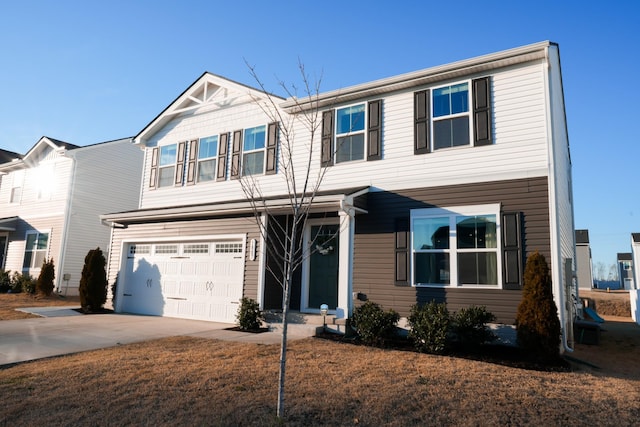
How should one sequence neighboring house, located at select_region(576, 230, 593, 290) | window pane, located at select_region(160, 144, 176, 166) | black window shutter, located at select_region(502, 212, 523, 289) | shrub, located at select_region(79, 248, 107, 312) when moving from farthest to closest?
neighboring house, located at select_region(576, 230, 593, 290) < window pane, located at select_region(160, 144, 176, 166) < shrub, located at select_region(79, 248, 107, 312) < black window shutter, located at select_region(502, 212, 523, 289)

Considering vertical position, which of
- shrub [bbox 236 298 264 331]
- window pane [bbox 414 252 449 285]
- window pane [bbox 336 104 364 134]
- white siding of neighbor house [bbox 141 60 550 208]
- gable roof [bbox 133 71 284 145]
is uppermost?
gable roof [bbox 133 71 284 145]

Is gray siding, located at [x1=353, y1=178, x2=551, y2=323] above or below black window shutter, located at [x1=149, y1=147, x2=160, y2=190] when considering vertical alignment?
below

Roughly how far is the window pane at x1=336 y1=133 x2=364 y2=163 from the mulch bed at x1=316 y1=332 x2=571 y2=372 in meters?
4.61

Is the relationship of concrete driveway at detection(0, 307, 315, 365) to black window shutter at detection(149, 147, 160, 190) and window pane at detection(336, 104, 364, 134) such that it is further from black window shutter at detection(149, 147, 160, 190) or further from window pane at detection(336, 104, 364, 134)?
window pane at detection(336, 104, 364, 134)

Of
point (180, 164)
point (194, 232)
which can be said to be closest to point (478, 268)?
point (194, 232)

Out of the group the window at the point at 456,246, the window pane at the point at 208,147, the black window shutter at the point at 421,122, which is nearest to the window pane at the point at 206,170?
the window pane at the point at 208,147

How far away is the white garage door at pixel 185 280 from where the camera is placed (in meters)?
11.9

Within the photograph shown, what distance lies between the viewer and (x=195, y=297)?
12.6 m

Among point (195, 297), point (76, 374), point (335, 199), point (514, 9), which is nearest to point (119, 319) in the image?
point (195, 297)

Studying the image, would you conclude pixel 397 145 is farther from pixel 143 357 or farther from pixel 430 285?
pixel 143 357

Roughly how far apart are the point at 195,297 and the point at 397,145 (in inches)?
287

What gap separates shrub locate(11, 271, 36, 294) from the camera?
17.7 m

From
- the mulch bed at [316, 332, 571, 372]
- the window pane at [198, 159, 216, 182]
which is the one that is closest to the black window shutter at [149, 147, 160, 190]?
the window pane at [198, 159, 216, 182]

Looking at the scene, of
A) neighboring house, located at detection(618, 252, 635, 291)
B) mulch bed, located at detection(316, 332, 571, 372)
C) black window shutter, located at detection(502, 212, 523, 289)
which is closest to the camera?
mulch bed, located at detection(316, 332, 571, 372)
